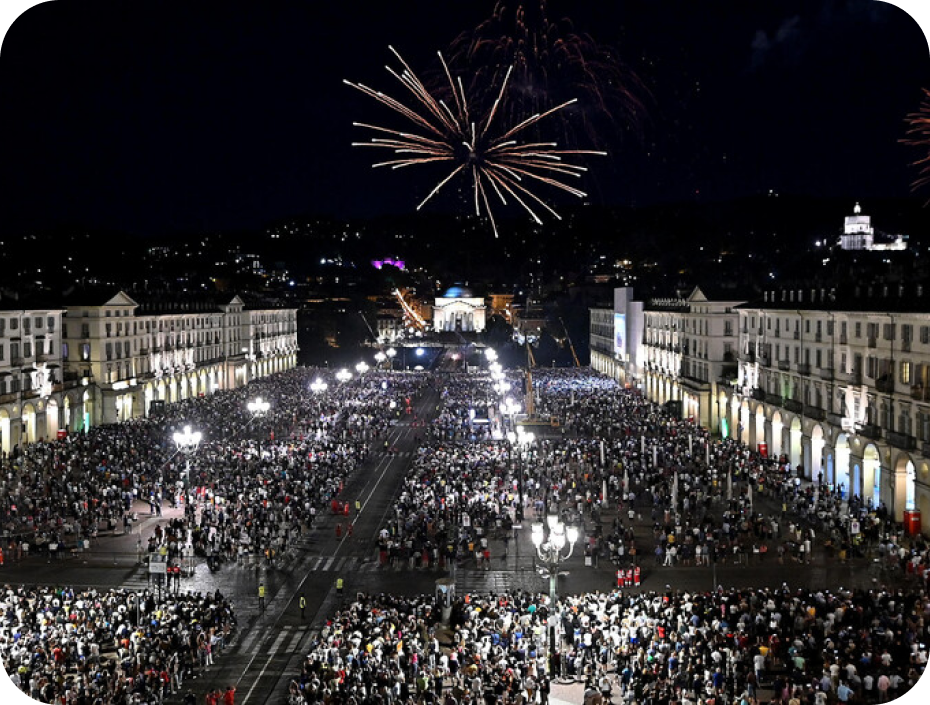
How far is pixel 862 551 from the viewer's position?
118 ft

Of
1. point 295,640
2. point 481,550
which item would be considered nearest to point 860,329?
point 481,550

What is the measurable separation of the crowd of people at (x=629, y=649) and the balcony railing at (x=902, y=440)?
12777mm

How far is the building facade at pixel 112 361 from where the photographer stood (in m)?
64.2

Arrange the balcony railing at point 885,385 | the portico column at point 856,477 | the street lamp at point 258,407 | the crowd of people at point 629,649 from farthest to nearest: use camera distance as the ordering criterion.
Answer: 1. the street lamp at point 258,407
2. the portico column at point 856,477
3. the balcony railing at point 885,385
4. the crowd of people at point 629,649

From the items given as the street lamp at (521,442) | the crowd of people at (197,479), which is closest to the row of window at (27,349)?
the crowd of people at (197,479)

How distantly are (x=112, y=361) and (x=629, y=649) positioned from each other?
6382cm

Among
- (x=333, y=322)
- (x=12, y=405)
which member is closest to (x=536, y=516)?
(x=12, y=405)

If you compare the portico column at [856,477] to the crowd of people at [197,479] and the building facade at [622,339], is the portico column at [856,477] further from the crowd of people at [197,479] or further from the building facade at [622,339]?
the building facade at [622,339]

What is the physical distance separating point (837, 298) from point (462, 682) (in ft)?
125

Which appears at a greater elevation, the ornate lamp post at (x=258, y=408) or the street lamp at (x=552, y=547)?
the ornate lamp post at (x=258, y=408)

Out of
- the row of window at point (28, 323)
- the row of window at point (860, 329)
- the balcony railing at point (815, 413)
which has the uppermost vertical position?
the row of window at point (28, 323)

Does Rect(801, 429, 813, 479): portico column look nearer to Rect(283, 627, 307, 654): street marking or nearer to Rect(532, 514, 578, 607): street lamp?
Rect(532, 514, 578, 607): street lamp

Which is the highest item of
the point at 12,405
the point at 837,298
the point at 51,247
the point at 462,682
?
the point at 51,247

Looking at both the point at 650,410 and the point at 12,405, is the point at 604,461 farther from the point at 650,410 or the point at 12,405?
the point at 12,405
